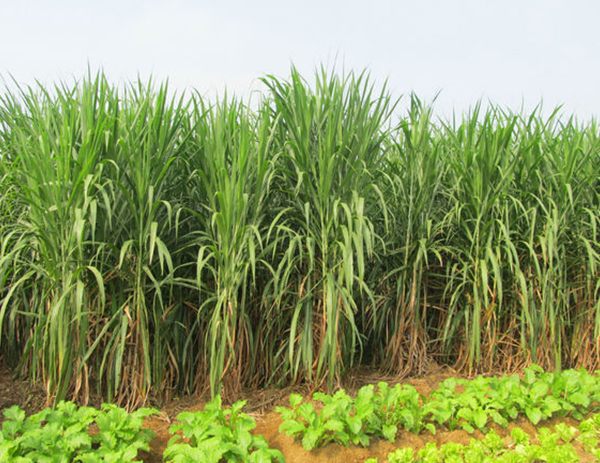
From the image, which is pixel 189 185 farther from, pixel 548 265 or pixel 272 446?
pixel 548 265

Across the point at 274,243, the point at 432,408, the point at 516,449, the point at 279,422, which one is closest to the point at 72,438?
the point at 279,422

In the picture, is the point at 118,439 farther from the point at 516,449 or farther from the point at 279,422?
the point at 516,449

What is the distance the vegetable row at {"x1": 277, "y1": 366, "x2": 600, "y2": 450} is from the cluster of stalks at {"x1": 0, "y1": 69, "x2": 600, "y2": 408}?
382mm

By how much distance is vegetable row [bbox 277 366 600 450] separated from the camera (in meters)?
2.34

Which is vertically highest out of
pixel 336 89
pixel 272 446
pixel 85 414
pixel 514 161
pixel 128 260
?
pixel 336 89

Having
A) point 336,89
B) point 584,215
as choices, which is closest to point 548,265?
point 584,215

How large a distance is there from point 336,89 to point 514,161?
134 centimetres

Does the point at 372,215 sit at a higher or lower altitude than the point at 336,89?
lower

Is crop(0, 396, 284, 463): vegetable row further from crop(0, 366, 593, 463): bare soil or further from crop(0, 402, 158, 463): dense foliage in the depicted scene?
crop(0, 366, 593, 463): bare soil

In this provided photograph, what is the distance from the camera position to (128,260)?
2.83 m

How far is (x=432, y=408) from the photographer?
2.60 m

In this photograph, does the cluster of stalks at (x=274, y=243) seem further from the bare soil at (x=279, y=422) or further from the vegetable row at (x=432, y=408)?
the vegetable row at (x=432, y=408)

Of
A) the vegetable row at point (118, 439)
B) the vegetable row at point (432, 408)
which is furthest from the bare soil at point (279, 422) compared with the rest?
the vegetable row at point (118, 439)

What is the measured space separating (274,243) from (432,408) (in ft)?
3.86
